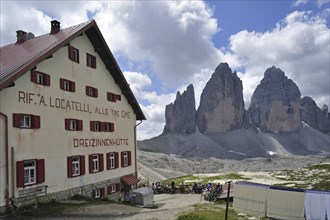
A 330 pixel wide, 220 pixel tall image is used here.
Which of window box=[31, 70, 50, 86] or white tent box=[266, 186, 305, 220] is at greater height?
window box=[31, 70, 50, 86]

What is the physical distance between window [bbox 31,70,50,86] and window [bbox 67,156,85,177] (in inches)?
239

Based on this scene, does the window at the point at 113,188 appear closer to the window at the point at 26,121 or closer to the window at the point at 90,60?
the window at the point at 90,60

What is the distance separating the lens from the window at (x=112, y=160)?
34325 millimetres

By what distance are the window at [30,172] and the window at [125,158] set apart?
13.4 m

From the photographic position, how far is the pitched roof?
22.6 m

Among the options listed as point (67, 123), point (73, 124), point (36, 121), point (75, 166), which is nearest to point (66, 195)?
point (75, 166)

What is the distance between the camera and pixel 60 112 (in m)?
26.9

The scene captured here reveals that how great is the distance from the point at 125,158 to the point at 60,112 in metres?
13.1

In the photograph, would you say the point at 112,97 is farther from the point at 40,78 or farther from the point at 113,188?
the point at 40,78

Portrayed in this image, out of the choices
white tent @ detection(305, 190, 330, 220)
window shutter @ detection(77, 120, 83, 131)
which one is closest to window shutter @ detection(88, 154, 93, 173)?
window shutter @ detection(77, 120, 83, 131)

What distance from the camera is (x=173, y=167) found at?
12975 centimetres

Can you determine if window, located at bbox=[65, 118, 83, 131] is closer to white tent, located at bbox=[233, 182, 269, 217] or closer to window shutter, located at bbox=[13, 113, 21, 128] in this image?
window shutter, located at bbox=[13, 113, 21, 128]

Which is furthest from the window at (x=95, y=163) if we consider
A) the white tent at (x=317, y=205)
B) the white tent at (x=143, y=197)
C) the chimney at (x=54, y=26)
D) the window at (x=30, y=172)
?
the white tent at (x=317, y=205)

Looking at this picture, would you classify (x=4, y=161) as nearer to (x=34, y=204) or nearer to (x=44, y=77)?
(x=34, y=204)
